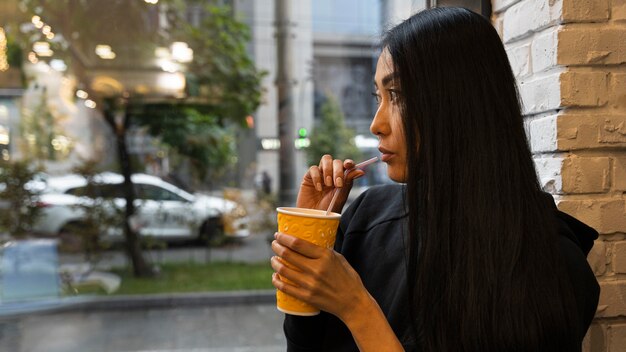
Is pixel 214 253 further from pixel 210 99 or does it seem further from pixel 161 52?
pixel 161 52

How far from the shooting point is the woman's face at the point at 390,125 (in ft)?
2.72

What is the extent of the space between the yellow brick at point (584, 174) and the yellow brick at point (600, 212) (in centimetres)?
A: 3

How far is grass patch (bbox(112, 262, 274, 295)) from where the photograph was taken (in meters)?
5.67

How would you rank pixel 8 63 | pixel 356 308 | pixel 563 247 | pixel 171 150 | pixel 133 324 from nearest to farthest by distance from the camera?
pixel 356 308, pixel 563 247, pixel 133 324, pixel 8 63, pixel 171 150

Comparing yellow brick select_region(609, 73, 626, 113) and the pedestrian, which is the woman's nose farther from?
the pedestrian

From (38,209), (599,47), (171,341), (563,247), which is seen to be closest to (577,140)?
(599,47)

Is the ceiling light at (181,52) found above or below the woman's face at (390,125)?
above

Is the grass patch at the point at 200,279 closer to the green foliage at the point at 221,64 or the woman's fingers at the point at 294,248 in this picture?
the green foliage at the point at 221,64

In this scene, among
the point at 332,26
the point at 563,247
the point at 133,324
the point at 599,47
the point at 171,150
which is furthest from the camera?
the point at 332,26

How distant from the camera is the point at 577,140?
105 centimetres

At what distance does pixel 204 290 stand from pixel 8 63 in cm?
300

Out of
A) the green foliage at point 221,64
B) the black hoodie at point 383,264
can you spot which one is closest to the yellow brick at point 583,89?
the black hoodie at point 383,264

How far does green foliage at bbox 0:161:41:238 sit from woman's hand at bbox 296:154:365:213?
16.9ft

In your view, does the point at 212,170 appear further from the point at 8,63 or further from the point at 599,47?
the point at 599,47
